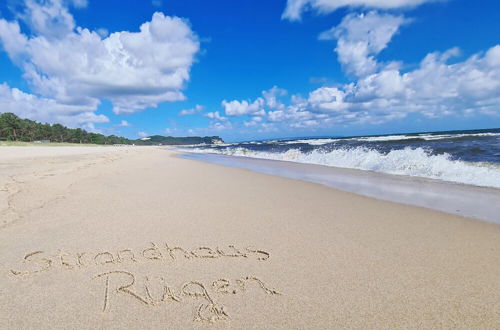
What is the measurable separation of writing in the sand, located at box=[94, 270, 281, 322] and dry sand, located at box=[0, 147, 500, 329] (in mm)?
10

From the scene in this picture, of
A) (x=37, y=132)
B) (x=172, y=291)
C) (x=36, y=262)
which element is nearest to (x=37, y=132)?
(x=37, y=132)

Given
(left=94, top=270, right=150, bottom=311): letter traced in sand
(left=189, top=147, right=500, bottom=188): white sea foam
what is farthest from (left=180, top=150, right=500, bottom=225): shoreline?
(left=94, top=270, right=150, bottom=311): letter traced in sand

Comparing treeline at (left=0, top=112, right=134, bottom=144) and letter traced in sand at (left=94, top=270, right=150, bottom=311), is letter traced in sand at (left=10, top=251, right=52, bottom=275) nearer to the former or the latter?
letter traced in sand at (left=94, top=270, right=150, bottom=311)

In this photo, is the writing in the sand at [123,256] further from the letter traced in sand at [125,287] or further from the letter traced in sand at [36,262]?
the letter traced in sand at [125,287]

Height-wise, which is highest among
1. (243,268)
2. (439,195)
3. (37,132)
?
(37,132)

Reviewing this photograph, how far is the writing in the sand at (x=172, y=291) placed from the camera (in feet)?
7.22

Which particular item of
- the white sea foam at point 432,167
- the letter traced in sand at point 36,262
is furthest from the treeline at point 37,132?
the letter traced in sand at point 36,262

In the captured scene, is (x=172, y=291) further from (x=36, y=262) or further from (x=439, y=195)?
(x=439, y=195)

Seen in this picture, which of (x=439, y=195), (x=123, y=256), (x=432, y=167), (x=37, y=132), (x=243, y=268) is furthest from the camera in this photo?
(x=37, y=132)

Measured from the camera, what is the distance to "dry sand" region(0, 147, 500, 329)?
2.12m

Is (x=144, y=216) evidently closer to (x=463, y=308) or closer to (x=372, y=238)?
(x=372, y=238)

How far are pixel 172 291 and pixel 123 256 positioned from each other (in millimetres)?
1023

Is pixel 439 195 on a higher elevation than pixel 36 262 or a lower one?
lower

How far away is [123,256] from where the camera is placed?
3127mm
